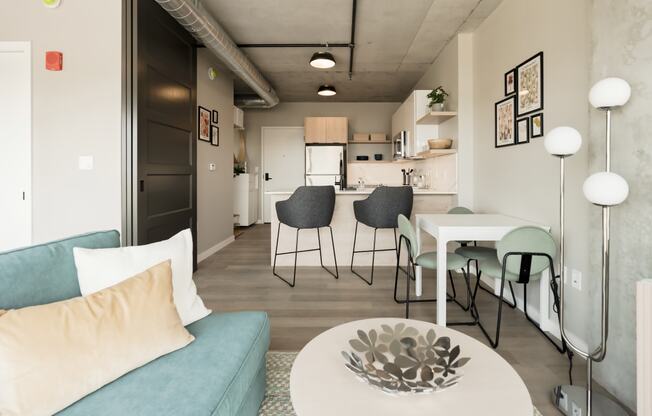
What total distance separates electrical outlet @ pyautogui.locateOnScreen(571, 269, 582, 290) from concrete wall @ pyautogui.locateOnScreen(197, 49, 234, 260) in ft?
12.7

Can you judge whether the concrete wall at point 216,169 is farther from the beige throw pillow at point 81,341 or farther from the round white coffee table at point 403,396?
the round white coffee table at point 403,396

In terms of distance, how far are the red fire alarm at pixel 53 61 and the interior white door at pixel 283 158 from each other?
5.16 m

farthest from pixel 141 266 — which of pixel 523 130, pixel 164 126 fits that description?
pixel 523 130

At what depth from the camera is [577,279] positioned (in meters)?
2.18

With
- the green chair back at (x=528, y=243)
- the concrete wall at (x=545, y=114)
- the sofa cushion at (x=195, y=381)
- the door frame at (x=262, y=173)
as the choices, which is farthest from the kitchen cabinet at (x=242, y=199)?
the sofa cushion at (x=195, y=381)

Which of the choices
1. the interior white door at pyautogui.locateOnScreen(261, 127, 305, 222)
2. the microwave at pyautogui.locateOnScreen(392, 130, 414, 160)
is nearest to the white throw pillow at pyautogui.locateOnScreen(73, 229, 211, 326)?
the microwave at pyautogui.locateOnScreen(392, 130, 414, 160)

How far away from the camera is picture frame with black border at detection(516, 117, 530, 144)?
2729 millimetres

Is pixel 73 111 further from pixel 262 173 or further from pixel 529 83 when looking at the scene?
pixel 262 173

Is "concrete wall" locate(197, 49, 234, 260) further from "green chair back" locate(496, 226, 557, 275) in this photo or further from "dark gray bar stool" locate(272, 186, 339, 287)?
"green chair back" locate(496, 226, 557, 275)

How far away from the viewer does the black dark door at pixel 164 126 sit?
9.62 feet

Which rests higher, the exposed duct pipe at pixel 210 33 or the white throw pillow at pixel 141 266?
the exposed duct pipe at pixel 210 33

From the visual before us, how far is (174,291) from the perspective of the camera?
1.41 m

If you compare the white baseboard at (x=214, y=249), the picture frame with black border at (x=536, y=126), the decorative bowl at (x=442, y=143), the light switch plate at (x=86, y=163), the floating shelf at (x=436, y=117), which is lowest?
the white baseboard at (x=214, y=249)

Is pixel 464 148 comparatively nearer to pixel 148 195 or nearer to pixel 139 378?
pixel 148 195
